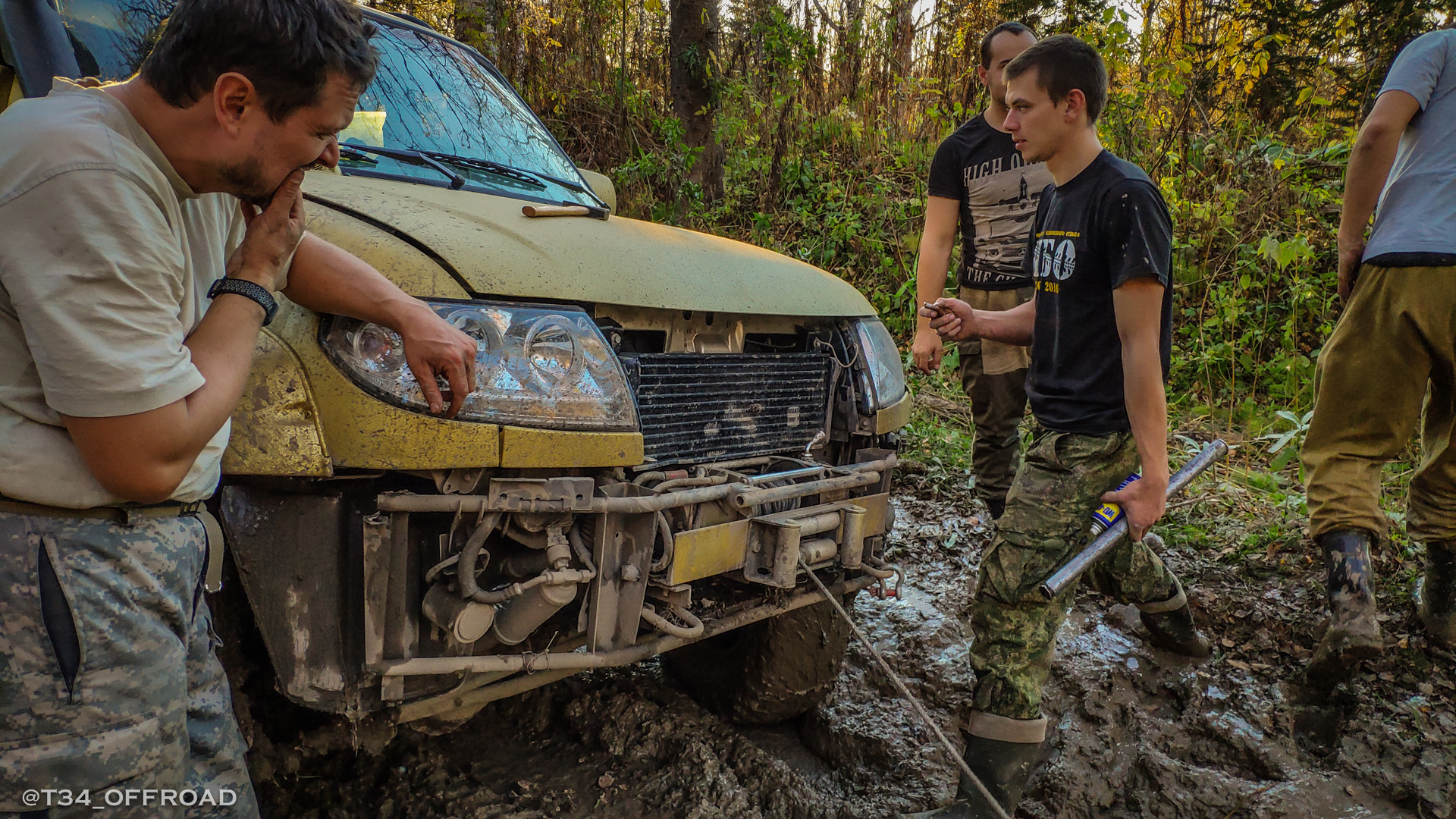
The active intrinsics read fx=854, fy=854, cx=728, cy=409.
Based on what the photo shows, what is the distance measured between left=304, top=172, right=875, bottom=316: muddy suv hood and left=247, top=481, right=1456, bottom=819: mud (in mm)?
1117

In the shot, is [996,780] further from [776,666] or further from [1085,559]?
[776,666]

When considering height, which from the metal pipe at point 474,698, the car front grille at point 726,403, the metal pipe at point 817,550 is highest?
the car front grille at point 726,403

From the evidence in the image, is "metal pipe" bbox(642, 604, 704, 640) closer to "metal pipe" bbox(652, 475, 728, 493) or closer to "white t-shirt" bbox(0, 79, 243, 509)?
"metal pipe" bbox(652, 475, 728, 493)

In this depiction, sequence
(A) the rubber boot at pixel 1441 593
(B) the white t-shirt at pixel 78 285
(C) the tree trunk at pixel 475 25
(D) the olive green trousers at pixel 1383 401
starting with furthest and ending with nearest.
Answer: (C) the tree trunk at pixel 475 25 → (A) the rubber boot at pixel 1441 593 → (D) the olive green trousers at pixel 1383 401 → (B) the white t-shirt at pixel 78 285

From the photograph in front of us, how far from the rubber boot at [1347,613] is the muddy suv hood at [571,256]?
1825 mm

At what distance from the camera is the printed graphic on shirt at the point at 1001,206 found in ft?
11.6

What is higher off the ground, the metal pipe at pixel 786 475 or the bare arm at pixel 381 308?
the bare arm at pixel 381 308

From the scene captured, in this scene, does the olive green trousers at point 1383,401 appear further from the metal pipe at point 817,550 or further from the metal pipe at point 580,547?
the metal pipe at point 580,547

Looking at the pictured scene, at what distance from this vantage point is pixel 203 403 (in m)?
1.23

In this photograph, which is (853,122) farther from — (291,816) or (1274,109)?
(291,816)

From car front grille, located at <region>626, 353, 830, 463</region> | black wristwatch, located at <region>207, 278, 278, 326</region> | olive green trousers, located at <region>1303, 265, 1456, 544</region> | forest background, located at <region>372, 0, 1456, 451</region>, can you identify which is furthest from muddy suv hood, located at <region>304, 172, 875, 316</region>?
forest background, located at <region>372, 0, 1456, 451</region>

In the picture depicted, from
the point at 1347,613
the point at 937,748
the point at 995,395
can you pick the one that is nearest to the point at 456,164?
the point at 995,395

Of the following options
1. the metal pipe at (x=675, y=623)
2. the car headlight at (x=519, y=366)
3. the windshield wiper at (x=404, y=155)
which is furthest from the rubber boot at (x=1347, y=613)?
the windshield wiper at (x=404, y=155)

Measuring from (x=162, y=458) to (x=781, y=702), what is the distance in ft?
6.90
